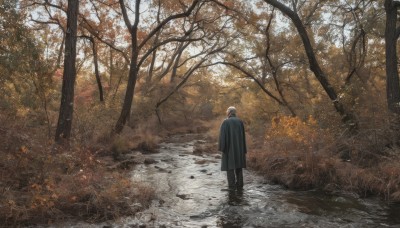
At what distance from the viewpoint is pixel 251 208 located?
751 cm

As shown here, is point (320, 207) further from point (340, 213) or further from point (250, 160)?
point (250, 160)

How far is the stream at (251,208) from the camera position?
6566 mm

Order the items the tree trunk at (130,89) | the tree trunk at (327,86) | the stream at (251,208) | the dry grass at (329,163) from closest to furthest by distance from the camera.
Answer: the stream at (251,208) → the dry grass at (329,163) → the tree trunk at (327,86) → the tree trunk at (130,89)

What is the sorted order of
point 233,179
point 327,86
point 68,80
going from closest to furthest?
1. point 233,179
2. point 68,80
3. point 327,86

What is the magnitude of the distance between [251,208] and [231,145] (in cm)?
205

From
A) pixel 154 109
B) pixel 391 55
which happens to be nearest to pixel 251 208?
pixel 391 55

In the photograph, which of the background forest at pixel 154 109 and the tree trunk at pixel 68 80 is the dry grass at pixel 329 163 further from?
the tree trunk at pixel 68 80

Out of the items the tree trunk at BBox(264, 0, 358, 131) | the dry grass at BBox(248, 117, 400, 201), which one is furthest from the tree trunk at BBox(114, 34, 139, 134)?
the dry grass at BBox(248, 117, 400, 201)

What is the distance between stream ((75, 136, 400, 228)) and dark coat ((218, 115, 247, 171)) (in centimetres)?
69

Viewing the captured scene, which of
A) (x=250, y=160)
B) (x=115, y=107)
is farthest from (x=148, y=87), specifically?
(x=250, y=160)

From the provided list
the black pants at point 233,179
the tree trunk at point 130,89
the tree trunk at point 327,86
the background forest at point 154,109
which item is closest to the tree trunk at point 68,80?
the background forest at point 154,109

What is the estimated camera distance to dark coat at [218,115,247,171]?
9141 millimetres

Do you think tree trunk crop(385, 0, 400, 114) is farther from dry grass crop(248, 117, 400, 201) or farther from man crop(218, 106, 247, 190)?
man crop(218, 106, 247, 190)

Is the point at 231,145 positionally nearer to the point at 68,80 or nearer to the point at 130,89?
the point at 68,80
